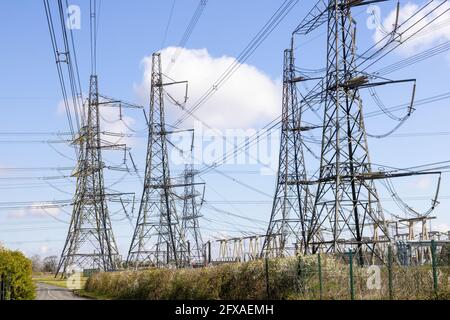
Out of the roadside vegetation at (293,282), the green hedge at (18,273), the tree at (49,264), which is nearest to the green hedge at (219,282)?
the roadside vegetation at (293,282)

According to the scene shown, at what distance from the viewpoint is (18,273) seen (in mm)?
27688

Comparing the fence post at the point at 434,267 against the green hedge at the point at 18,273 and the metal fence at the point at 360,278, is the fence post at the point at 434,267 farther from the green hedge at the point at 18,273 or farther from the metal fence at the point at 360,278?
the green hedge at the point at 18,273

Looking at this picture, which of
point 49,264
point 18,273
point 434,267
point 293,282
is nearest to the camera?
point 434,267

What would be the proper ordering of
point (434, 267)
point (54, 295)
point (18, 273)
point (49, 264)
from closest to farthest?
point (434, 267)
point (18, 273)
point (54, 295)
point (49, 264)

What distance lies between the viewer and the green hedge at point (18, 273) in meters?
Result: 27.2

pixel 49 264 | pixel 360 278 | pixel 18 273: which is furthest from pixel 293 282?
pixel 49 264

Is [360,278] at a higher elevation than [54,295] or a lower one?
lower

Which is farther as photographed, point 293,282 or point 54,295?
point 54,295

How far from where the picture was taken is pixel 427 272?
20.6 meters

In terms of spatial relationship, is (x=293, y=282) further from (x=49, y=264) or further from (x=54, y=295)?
(x=49, y=264)

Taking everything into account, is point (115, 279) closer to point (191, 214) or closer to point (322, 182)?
point (322, 182)

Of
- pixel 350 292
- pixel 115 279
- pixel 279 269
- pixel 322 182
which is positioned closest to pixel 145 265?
pixel 115 279
